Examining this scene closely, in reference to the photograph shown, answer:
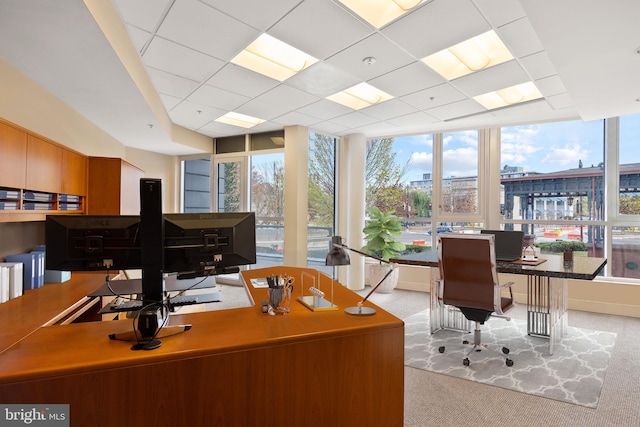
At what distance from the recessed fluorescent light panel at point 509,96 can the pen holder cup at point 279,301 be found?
3.68 metres

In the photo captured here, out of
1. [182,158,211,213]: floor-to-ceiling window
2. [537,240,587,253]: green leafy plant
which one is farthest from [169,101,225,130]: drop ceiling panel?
[537,240,587,253]: green leafy plant

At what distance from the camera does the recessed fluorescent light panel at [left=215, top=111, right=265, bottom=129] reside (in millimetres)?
5469

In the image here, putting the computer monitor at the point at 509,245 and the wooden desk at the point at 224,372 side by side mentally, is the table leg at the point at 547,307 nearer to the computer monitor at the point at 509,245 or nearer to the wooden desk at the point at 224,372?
the computer monitor at the point at 509,245

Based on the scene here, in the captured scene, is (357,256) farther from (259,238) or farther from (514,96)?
(514,96)

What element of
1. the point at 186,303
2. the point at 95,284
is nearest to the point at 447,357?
the point at 186,303

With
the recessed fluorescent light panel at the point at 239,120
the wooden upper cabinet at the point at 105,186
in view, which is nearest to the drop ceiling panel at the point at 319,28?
the wooden upper cabinet at the point at 105,186

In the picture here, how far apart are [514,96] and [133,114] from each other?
4.83m

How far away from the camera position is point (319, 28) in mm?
2764

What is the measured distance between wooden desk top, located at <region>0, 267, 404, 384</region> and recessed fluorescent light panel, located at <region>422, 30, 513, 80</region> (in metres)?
2.54

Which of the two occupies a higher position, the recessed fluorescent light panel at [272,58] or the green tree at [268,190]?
the recessed fluorescent light panel at [272,58]

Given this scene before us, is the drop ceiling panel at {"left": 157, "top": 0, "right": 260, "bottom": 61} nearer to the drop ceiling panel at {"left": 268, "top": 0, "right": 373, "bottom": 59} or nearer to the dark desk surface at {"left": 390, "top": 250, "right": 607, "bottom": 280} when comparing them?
the drop ceiling panel at {"left": 268, "top": 0, "right": 373, "bottom": 59}

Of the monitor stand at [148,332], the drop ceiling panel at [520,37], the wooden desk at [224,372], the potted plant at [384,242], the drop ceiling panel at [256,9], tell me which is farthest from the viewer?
the potted plant at [384,242]

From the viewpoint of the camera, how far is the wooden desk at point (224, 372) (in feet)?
4.19

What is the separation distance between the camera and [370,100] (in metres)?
4.66
